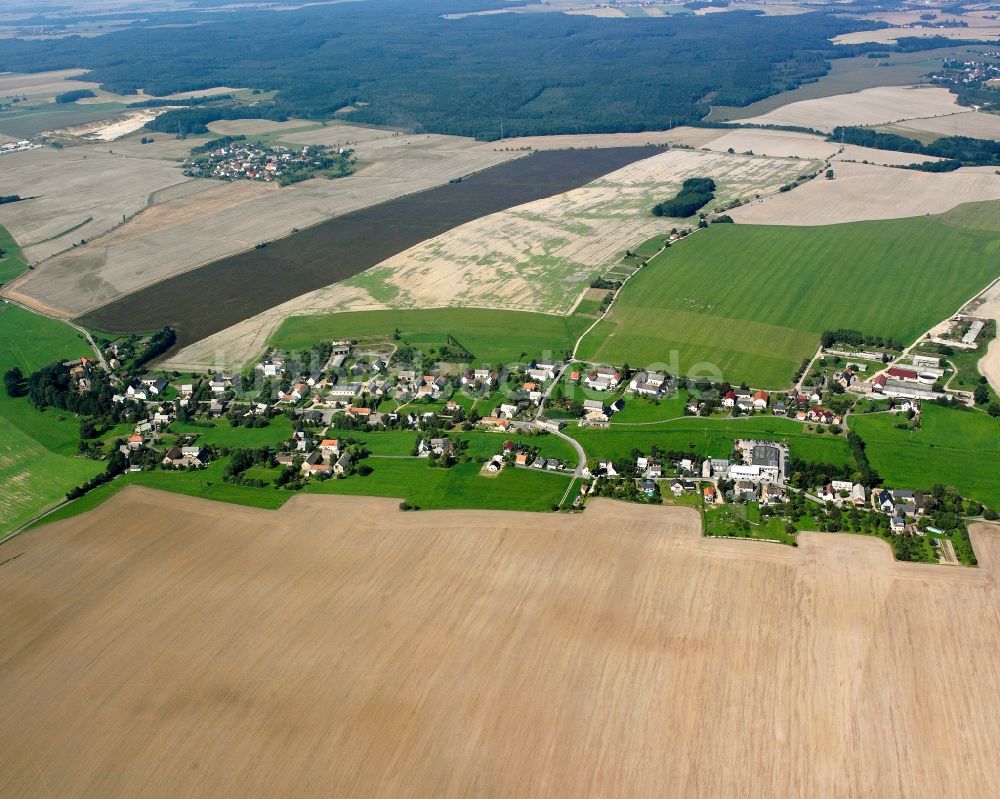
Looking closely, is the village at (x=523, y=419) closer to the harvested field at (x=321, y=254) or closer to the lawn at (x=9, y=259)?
the harvested field at (x=321, y=254)

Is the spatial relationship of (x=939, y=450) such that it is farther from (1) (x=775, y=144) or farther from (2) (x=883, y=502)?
(1) (x=775, y=144)

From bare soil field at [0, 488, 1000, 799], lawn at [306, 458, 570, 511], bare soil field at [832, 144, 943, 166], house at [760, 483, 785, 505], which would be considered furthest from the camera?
bare soil field at [832, 144, 943, 166]

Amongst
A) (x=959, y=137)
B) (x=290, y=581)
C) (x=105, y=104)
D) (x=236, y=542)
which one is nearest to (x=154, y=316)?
(x=236, y=542)

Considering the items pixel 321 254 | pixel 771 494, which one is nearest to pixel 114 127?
pixel 321 254

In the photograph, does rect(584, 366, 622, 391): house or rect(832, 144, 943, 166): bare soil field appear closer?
rect(584, 366, 622, 391): house

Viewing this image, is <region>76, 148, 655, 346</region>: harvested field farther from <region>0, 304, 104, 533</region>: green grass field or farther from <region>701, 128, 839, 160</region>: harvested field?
<region>701, 128, 839, 160</region>: harvested field

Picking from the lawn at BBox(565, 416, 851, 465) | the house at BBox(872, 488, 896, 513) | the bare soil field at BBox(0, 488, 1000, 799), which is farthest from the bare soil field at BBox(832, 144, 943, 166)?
the bare soil field at BBox(0, 488, 1000, 799)
